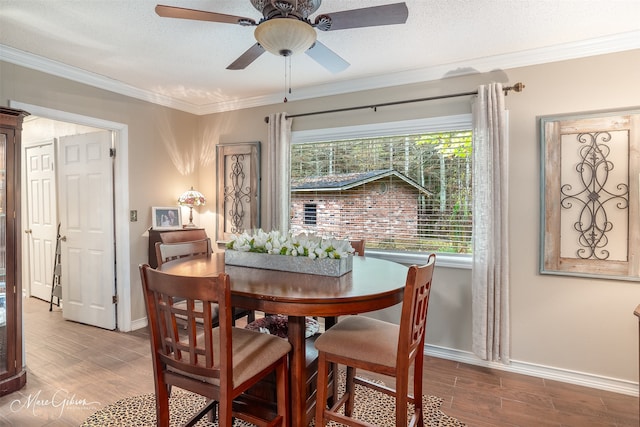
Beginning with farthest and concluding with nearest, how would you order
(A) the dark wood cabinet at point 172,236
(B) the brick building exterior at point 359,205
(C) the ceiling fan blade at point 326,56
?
(B) the brick building exterior at point 359,205 → (A) the dark wood cabinet at point 172,236 → (C) the ceiling fan blade at point 326,56

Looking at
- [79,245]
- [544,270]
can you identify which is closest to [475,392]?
[544,270]

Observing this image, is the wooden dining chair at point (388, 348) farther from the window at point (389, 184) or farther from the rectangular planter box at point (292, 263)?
the window at point (389, 184)

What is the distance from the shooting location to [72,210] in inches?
148

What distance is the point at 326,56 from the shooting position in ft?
6.98

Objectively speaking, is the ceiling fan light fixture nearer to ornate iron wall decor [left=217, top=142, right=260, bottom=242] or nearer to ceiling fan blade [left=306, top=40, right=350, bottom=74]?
ceiling fan blade [left=306, top=40, right=350, bottom=74]

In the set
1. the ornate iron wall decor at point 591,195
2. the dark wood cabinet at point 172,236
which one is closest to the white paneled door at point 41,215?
the dark wood cabinet at point 172,236

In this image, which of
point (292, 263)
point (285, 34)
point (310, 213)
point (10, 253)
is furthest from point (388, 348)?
point (10, 253)

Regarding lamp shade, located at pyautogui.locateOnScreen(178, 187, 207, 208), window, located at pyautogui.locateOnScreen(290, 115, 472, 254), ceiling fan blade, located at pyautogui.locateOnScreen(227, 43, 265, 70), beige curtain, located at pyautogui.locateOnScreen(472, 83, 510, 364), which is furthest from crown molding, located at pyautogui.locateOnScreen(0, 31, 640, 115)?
ceiling fan blade, located at pyautogui.locateOnScreen(227, 43, 265, 70)

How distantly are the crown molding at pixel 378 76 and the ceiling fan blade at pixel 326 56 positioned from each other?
1.10 meters

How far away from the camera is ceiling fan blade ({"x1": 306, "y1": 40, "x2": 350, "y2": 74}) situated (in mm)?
2021

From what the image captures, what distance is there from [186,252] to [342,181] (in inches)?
65.3

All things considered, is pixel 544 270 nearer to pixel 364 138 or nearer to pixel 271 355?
pixel 364 138

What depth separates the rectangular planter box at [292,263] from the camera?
6.18ft

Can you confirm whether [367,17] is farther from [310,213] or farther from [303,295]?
[310,213]
